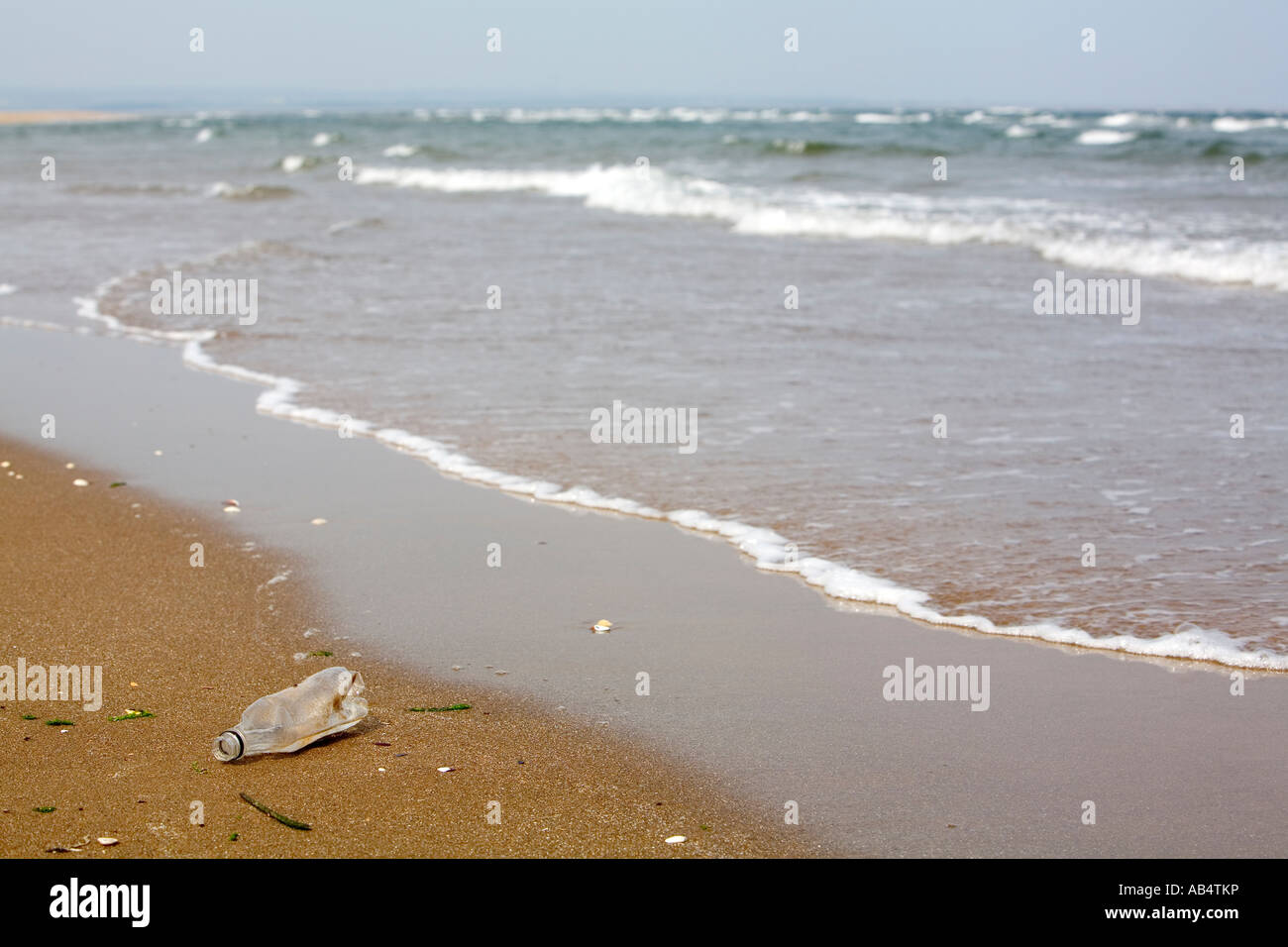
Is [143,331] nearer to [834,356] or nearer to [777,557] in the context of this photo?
[834,356]

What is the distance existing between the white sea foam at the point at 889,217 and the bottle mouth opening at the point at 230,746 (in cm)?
1319

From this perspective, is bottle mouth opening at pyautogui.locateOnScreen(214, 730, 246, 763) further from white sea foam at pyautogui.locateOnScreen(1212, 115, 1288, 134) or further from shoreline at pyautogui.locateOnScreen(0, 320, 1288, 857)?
white sea foam at pyautogui.locateOnScreen(1212, 115, 1288, 134)

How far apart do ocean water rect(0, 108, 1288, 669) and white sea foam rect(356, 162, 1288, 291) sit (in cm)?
9

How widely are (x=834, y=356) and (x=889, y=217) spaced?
11095 millimetres

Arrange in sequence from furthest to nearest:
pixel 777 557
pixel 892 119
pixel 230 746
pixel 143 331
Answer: pixel 892 119
pixel 143 331
pixel 777 557
pixel 230 746

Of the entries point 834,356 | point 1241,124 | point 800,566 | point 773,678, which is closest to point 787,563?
point 800,566

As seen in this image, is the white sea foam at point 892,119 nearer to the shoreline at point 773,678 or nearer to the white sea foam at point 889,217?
the white sea foam at point 889,217

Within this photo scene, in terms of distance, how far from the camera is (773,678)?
14.4 feet

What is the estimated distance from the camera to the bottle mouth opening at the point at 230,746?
143 inches

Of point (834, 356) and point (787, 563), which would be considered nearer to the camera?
point (787, 563)

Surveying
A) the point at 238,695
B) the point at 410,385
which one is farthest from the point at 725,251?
the point at 238,695
